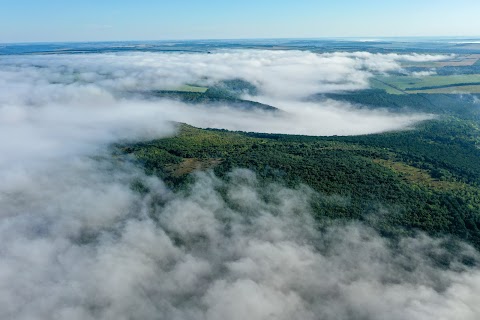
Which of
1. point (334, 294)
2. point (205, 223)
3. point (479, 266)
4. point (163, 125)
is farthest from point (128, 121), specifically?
point (479, 266)

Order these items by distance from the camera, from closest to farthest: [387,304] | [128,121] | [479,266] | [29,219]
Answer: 1. [387,304]
2. [479,266]
3. [29,219]
4. [128,121]

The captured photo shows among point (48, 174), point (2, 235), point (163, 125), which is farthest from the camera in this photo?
point (163, 125)

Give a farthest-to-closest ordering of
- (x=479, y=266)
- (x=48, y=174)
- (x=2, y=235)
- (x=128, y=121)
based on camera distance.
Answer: (x=128, y=121), (x=48, y=174), (x=2, y=235), (x=479, y=266)

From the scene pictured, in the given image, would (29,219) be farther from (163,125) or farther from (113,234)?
(163,125)

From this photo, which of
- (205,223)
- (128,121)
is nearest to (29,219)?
(205,223)

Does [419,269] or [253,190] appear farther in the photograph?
[253,190]

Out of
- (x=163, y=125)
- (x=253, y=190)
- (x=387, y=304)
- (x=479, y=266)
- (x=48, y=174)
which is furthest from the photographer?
(x=163, y=125)

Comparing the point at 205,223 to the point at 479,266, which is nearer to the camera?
the point at 479,266

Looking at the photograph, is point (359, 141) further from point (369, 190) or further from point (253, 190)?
point (253, 190)

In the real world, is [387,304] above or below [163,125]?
below
